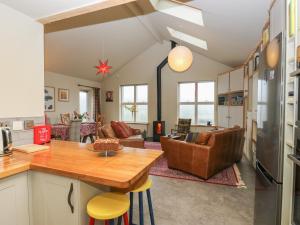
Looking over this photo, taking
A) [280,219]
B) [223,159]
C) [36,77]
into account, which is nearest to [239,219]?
[280,219]

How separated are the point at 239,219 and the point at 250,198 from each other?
0.59m

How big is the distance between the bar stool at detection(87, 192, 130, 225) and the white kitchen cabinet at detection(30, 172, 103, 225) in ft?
0.23

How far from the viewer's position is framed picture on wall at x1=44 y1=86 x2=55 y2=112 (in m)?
5.29

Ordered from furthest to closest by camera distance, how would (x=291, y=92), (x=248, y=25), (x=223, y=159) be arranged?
1. (x=223, y=159)
2. (x=248, y=25)
3. (x=291, y=92)

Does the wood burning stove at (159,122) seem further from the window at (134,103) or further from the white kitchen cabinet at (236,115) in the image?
the white kitchen cabinet at (236,115)

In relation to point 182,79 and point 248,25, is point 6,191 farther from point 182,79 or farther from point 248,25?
point 182,79

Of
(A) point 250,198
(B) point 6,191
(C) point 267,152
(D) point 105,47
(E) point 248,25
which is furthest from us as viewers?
(D) point 105,47

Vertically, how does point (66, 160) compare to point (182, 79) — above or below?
below

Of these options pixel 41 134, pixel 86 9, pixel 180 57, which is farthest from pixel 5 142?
pixel 180 57

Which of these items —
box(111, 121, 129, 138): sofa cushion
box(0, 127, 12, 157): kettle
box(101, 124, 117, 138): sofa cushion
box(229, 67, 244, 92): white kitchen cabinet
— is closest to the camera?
box(0, 127, 12, 157): kettle

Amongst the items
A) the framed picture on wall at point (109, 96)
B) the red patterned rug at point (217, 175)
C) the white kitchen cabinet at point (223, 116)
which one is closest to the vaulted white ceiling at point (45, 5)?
the red patterned rug at point (217, 175)

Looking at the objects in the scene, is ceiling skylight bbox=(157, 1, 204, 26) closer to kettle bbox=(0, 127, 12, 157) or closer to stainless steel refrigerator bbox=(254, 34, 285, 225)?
stainless steel refrigerator bbox=(254, 34, 285, 225)

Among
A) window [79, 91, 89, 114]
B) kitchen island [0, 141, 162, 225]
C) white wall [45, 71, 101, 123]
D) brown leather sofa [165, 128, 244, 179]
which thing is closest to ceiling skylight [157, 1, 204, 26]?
brown leather sofa [165, 128, 244, 179]

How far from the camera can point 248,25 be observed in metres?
2.97
